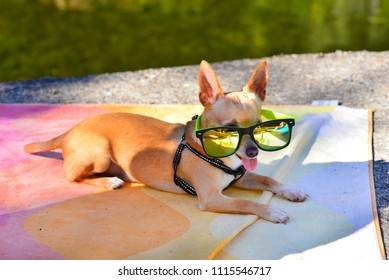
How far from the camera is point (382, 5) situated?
30.4 ft

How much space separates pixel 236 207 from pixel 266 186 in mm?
331

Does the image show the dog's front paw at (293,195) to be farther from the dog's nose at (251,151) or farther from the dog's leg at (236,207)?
the dog's nose at (251,151)

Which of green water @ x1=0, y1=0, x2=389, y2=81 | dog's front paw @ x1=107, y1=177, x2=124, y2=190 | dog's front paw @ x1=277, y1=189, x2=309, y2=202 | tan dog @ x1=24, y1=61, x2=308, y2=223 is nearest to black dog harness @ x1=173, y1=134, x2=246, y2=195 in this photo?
tan dog @ x1=24, y1=61, x2=308, y2=223

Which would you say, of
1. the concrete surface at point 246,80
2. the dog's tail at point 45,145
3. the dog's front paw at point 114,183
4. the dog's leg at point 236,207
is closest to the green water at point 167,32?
the concrete surface at point 246,80

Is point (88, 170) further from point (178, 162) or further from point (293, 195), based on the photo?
point (293, 195)

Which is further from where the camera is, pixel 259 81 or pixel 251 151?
pixel 259 81

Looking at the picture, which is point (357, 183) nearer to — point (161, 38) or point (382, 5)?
point (161, 38)

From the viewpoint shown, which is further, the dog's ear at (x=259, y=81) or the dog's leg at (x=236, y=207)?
the dog's ear at (x=259, y=81)

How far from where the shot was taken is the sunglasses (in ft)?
10.9

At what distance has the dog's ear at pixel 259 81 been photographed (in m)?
3.48

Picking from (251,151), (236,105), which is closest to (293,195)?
(251,151)

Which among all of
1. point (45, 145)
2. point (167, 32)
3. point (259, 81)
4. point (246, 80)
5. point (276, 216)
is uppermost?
point (259, 81)

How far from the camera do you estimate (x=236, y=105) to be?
3.38 metres

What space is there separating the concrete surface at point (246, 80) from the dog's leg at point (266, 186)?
56.6 inches
